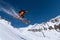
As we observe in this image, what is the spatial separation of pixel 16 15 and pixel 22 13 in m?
1.68

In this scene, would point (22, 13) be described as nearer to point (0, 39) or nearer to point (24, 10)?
point (24, 10)

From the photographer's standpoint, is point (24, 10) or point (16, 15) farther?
point (16, 15)

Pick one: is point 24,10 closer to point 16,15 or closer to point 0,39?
point 16,15

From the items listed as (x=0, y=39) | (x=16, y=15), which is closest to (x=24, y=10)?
(x=16, y=15)

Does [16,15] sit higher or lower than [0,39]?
higher

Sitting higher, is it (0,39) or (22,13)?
(22,13)

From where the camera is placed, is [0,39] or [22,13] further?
[22,13]

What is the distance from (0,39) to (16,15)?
171 inches

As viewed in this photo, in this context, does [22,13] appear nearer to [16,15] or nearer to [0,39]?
[16,15]

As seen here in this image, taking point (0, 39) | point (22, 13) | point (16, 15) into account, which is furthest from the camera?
point (16, 15)

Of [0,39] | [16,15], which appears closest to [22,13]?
[16,15]

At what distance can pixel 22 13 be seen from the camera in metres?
20.0

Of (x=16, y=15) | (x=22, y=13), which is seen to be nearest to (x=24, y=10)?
(x=22, y=13)

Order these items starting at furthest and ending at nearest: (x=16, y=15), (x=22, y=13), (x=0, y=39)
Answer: (x=16, y=15) → (x=22, y=13) → (x=0, y=39)
